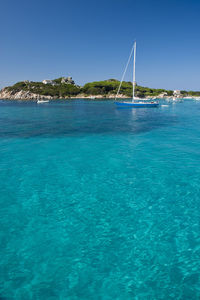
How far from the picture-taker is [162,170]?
51.8 ft

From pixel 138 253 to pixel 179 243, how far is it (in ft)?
6.22

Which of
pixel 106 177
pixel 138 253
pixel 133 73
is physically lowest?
pixel 138 253

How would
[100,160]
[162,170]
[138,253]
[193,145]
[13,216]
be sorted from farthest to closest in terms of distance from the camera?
[193,145]
[100,160]
[162,170]
[13,216]
[138,253]

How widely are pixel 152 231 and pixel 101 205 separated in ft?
10.4

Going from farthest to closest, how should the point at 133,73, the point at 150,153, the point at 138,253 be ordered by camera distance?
the point at 133,73, the point at 150,153, the point at 138,253

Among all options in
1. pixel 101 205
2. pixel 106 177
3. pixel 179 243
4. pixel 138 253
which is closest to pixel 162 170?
pixel 106 177

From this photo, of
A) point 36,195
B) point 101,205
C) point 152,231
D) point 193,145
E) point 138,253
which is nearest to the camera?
point 138,253

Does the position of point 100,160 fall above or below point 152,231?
above

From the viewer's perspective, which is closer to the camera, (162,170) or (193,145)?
(162,170)

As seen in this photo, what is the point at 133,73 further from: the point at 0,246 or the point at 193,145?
the point at 0,246

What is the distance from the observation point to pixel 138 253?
7.49 meters

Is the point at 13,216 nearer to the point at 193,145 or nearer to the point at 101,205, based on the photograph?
the point at 101,205

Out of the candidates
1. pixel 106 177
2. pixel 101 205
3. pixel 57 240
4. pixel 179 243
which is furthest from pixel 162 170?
pixel 57 240

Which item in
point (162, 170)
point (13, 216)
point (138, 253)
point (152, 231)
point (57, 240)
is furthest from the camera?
point (162, 170)
